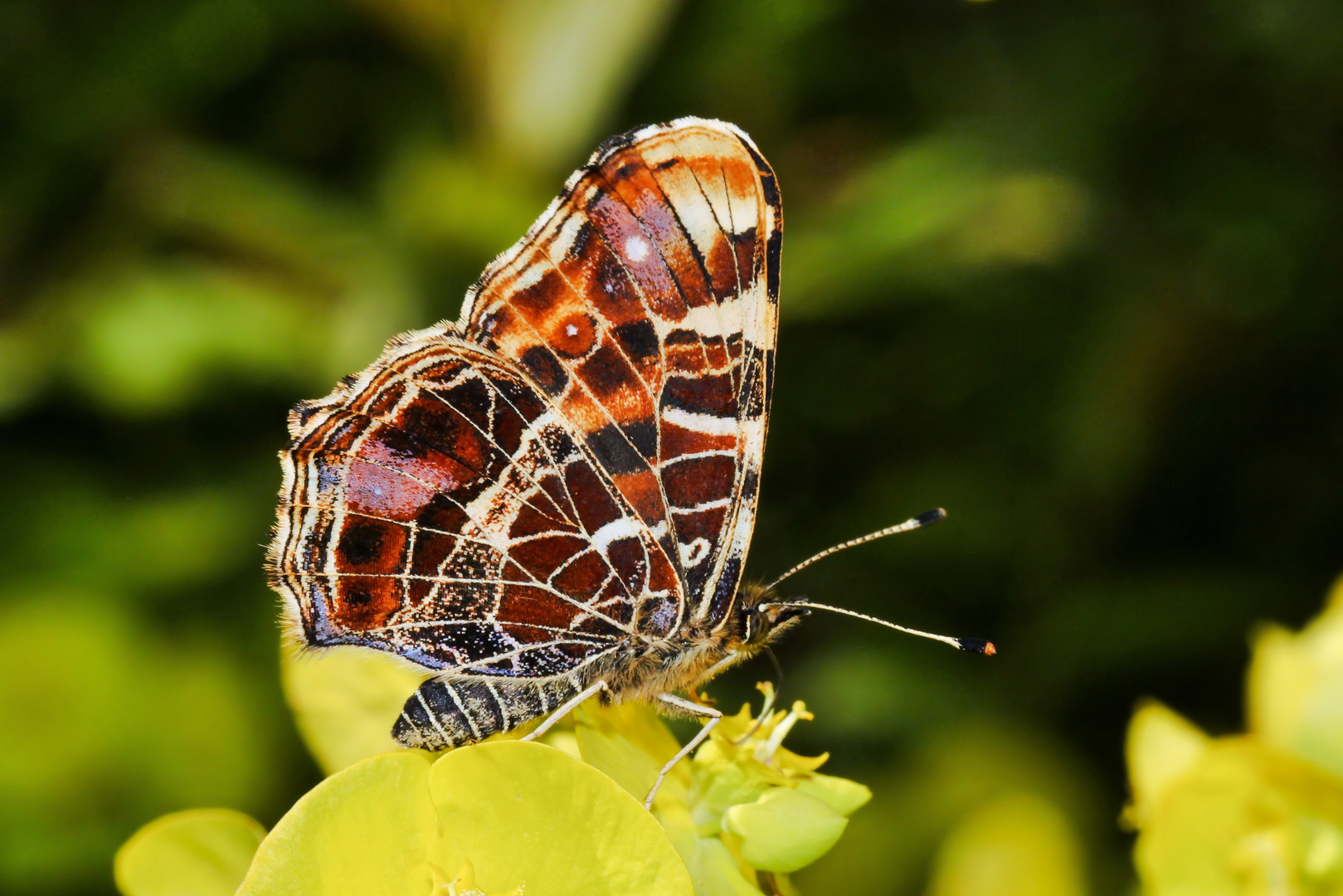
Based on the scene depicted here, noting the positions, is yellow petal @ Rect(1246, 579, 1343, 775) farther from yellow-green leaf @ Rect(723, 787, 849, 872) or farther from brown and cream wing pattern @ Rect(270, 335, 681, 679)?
brown and cream wing pattern @ Rect(270, 335, 681, 679)

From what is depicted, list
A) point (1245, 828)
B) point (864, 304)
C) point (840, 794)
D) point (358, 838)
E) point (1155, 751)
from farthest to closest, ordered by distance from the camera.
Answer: point (864, 304) < point (1155, 751) < point (840, 794) < point (1245, 828) < point (358, 838)

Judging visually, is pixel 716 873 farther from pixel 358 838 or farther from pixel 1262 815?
pixel 1262 815

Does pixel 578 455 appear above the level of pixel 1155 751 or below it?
above

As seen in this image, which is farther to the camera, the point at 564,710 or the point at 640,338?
the point at 640,338

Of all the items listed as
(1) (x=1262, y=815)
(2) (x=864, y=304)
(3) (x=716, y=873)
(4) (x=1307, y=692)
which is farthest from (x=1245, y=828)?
(2) (x=864, y=304)

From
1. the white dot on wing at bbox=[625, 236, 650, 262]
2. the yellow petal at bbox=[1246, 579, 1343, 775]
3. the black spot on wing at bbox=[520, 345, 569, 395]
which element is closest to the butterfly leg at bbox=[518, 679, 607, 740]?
the black spot on wing at bbox=[520, 345, 569, 395]

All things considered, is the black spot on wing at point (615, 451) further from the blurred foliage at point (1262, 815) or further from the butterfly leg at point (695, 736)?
the blurred foliage at point (1262, 815)

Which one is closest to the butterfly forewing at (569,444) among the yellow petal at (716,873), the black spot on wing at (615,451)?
the black spot on wing at (615,451)
